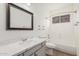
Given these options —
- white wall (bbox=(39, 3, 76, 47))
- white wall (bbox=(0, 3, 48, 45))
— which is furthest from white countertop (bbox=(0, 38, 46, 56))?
white wall (bbox=(39, 3, 76, 47))

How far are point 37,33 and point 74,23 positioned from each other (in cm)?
75

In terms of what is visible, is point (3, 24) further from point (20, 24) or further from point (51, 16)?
point (51, 16)

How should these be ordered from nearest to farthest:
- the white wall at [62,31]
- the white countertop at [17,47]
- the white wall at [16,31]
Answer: the white countertop at [17,47], the white wall at [16,31], the white wall at [62,31]

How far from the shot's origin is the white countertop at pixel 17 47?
38.2 inches

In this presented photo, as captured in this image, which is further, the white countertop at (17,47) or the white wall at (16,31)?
the white wall at (16,31)

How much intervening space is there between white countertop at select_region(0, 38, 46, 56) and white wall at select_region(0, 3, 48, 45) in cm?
8

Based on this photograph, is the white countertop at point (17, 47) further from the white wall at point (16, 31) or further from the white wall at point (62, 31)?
the white wall at point (62, 31)

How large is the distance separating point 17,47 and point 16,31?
32cm

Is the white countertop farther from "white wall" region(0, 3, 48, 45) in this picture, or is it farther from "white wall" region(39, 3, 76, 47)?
"white wall" region(39, 3, 76, 47)

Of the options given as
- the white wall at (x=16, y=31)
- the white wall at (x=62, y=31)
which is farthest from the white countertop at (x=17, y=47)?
the white wall at (x=62, y=31)

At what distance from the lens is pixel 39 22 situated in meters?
1.51

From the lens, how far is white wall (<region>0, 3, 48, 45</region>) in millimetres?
1169

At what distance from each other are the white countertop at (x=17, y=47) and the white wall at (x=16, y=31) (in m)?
0.08

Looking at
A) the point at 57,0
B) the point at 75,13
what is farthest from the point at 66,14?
the point at 57,0
